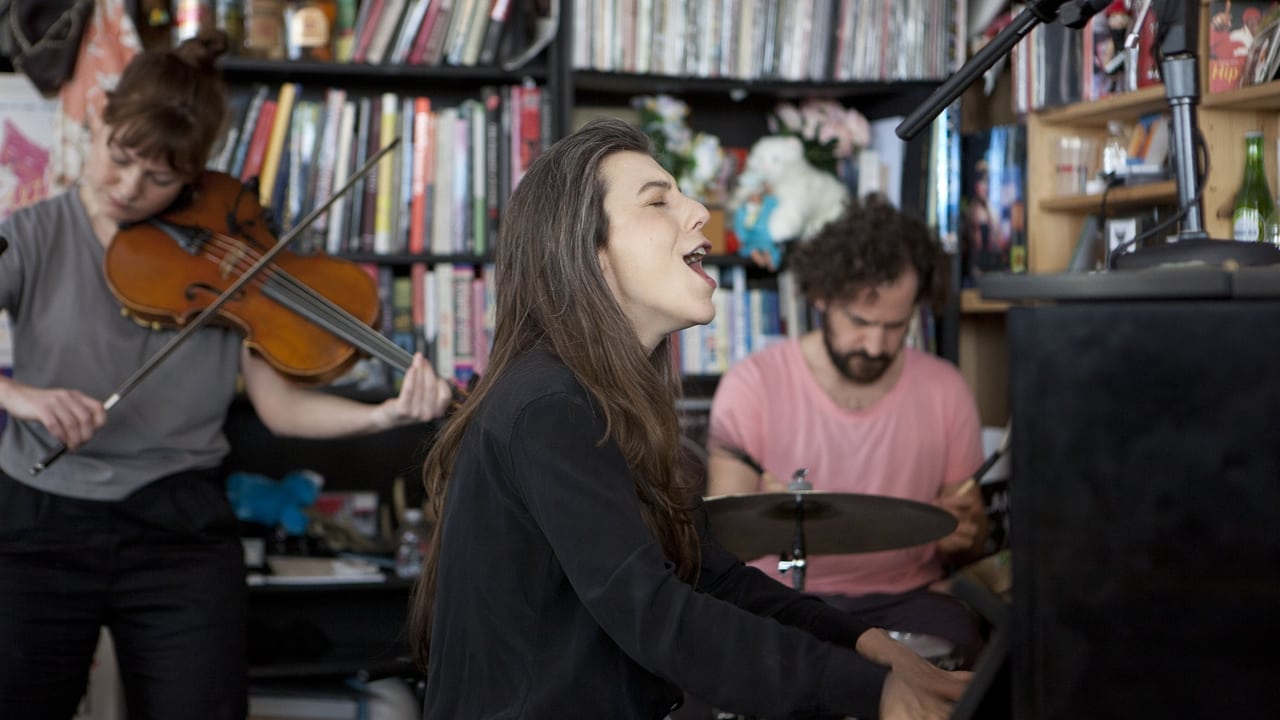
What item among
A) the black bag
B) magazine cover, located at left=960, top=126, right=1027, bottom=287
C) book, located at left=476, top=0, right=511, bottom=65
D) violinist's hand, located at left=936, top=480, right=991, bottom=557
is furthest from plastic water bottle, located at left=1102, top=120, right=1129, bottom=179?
the black bag

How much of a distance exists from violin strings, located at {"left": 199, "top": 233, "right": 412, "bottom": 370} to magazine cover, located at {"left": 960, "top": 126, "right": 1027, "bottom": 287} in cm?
152

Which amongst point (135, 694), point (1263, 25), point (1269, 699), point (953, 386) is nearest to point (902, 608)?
point (953, 386)

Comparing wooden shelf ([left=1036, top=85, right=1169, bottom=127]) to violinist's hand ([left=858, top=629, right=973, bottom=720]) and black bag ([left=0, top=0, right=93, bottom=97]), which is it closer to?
violinist's hand ([left=858, top=629, right=973, bottom=720])

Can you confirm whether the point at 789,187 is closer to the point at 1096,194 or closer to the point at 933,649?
the point at 1096,194

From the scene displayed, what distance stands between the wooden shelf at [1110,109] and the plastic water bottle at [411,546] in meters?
1.68

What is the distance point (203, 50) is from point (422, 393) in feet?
2.41

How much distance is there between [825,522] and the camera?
196 centimetres

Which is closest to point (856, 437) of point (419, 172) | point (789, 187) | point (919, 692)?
point (789, 187)

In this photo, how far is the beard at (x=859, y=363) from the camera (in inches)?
105

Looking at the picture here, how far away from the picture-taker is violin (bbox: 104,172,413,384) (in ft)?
6.84

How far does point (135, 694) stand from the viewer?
6.47 ft

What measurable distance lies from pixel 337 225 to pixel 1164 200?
177cm

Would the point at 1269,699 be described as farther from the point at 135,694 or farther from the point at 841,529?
the point at 135,694

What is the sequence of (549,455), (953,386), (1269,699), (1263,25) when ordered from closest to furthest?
(1269,699), (549,455), (1263,25), (953,386)
